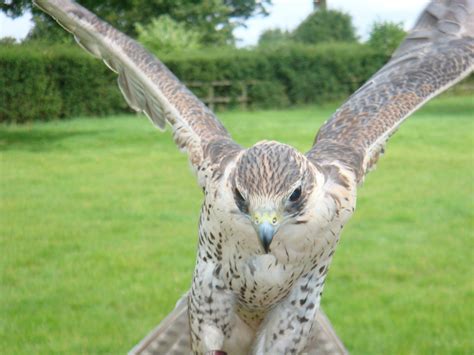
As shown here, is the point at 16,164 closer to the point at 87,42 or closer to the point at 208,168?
the point at 87,42

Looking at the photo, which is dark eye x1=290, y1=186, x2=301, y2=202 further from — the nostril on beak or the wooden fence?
the wooden fence

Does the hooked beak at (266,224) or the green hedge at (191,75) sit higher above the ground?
the hooked beak at (266,224)

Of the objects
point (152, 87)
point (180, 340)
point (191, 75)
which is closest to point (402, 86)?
point (152, 87)

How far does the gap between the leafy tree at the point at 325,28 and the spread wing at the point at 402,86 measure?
153 ft

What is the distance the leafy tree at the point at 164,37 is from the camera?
105 feet

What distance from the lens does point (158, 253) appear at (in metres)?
8.37

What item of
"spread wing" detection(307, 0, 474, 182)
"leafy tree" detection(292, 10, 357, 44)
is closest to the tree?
"leafy tree" detection(292, 10, 357, 44)

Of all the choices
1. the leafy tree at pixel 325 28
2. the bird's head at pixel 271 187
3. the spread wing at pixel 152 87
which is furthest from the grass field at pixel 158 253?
the leafy tree at pixel 325 28

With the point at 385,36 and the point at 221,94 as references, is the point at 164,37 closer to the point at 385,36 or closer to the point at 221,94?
the point at 221,94

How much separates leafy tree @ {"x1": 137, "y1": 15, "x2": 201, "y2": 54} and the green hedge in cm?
200

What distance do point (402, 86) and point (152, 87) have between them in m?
1.44

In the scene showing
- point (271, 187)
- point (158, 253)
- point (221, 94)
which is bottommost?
point (221, 94)

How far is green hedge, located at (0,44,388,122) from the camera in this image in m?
24.2

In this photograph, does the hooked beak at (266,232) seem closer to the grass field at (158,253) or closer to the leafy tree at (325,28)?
the grass field at (158,253)
